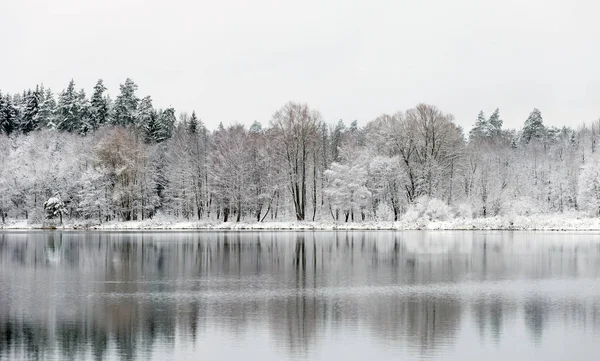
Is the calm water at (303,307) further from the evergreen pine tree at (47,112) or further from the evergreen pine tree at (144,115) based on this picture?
the evergreen pine tree at (47,112)

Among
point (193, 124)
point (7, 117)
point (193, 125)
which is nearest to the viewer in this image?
point (193, 125)

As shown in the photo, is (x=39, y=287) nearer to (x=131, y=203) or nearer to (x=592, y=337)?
(x=592, y=337)

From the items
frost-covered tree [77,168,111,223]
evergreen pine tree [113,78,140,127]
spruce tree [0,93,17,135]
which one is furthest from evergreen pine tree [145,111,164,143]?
spruce tree [0,93,17,135]

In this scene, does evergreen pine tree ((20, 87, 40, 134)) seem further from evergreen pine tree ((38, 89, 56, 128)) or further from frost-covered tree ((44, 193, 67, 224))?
frost-covered tree ((44, 193, 67, 224))

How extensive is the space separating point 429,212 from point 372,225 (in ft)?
22.2

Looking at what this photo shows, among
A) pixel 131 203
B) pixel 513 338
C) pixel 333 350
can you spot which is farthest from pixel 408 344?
pixel 131 203

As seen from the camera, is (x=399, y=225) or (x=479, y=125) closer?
(x=399, y=225)

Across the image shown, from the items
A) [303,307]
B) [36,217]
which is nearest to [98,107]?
[36,217]

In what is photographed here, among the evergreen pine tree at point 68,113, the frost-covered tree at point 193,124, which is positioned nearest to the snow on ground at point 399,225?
the frost-covered tree at point 193,124

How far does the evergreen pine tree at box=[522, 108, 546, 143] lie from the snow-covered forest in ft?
76.9

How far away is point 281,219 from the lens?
9131 cm

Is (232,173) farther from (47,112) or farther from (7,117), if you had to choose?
(7,117)

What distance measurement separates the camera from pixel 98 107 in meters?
110

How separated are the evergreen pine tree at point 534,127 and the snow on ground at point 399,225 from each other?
170 feet
